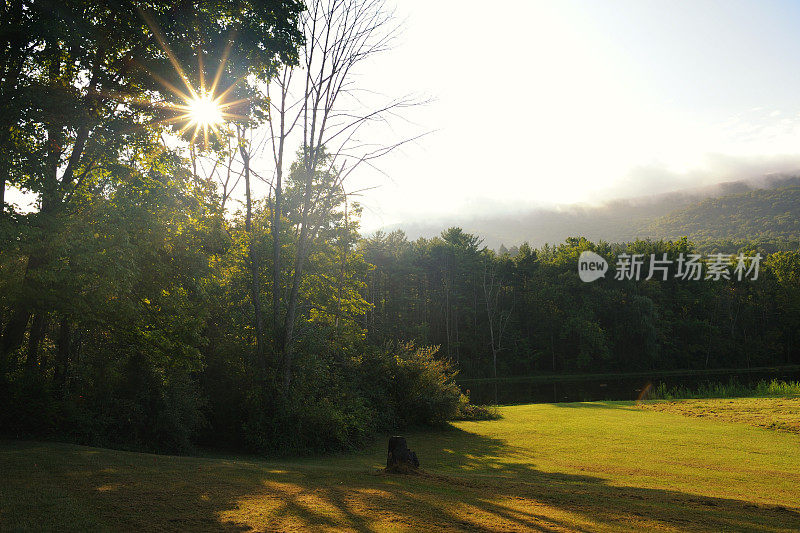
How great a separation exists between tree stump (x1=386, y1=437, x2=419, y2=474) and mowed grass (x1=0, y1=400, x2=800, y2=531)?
0.31 meters

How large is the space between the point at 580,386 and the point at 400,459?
144 ft

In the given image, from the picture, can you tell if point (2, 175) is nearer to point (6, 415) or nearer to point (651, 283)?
point (6, 415)

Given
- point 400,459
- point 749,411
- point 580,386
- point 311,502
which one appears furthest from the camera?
point 580,386

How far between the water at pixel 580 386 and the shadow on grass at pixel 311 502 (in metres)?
28.9

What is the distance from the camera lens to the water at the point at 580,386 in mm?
38031

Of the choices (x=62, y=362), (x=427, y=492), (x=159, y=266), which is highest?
(x=159, y=266)

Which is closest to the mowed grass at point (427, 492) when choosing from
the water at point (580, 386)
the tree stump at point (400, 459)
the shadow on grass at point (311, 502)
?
the shadow on grass at point (311, 502)

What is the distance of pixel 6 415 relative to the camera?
11281mm

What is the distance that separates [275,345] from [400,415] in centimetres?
643

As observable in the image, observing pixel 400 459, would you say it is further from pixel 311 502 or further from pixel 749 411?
pixel 749 411

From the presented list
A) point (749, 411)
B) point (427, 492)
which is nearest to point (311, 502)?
point (427, 492)

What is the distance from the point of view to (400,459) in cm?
917

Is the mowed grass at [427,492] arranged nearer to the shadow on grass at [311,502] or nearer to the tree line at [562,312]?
the shadow on grass at [311,502]

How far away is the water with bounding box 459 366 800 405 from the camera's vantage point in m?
38.0
